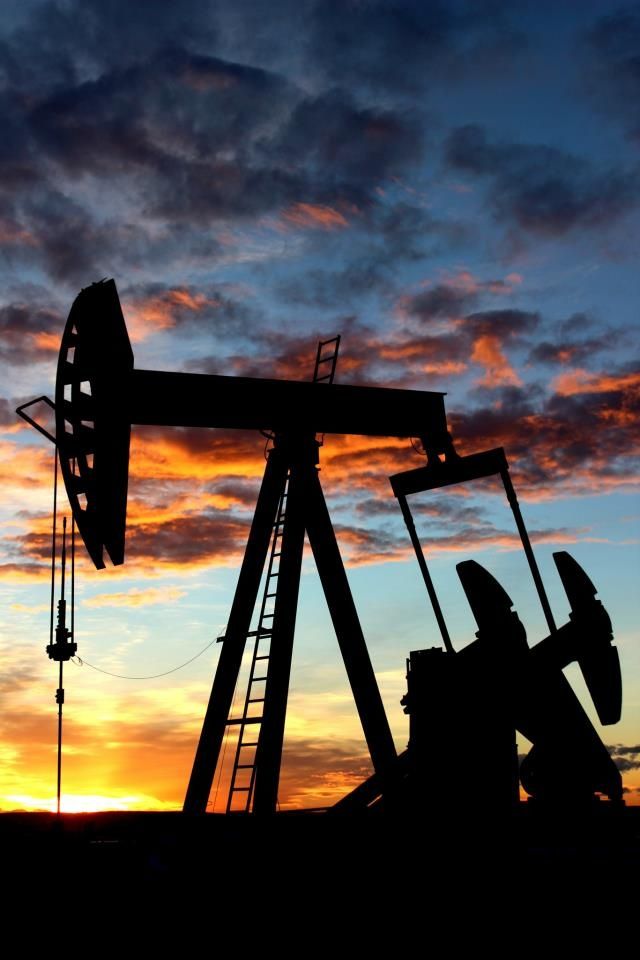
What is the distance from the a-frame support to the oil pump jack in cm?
2

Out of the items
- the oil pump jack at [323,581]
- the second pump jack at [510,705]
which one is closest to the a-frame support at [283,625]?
the oil pump jack at [323,581]

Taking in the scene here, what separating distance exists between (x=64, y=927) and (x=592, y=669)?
5.86 m

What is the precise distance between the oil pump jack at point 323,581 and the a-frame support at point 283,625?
0.07ft

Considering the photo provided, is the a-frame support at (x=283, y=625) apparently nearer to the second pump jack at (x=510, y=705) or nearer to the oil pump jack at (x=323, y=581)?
the oil pump jack at (x=323, y=581)

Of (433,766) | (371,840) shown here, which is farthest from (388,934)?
(433,766)

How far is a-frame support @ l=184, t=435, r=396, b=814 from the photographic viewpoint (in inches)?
557

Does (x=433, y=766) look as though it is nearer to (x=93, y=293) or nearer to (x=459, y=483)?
(x=459, y=483)

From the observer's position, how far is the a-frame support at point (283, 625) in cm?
1414

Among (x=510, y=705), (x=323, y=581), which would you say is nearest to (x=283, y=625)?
(x=323, y=581)

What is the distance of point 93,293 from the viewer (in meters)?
12.2

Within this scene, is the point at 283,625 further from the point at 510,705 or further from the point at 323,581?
the point at 510,705

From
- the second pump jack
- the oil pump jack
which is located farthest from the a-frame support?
the second pump jack

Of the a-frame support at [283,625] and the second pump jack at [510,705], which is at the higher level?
the a-frame support at [283,625]

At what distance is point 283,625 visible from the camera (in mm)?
14469
